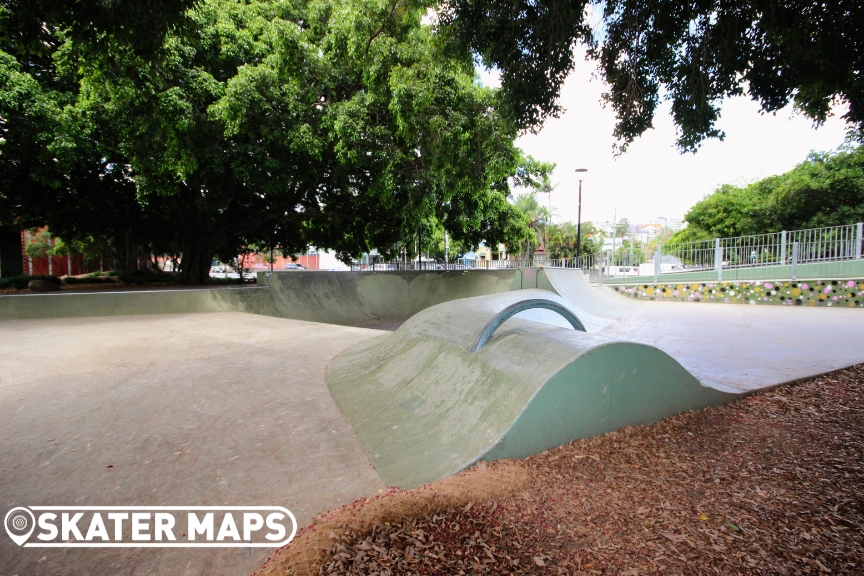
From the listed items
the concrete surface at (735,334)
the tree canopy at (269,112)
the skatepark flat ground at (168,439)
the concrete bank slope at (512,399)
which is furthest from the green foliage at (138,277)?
the concrete bank slope at (512,399)

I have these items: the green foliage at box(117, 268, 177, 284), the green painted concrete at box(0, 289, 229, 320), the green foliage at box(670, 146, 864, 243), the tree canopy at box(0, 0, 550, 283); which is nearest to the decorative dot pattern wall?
the tree canopy at box(0, 0, 550, 283)

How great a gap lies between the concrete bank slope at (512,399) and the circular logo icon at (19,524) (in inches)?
68.1

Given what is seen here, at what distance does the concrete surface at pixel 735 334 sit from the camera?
4.40 m

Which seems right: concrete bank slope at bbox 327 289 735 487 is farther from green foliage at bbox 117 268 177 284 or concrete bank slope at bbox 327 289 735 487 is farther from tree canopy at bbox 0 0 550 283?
green foliage at bbox 117 268 177 284

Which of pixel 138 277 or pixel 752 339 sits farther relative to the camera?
pixel 138 277

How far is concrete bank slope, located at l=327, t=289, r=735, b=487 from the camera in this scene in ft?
8.16

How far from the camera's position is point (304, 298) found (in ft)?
37.8

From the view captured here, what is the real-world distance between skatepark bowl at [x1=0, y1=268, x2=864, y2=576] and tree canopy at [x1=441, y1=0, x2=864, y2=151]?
8.41 feet

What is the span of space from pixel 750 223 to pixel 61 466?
32.6 m

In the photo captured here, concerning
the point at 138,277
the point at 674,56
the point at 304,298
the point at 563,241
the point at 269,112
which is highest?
the point at 269,112

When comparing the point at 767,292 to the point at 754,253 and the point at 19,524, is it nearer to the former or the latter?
the point at 754,253

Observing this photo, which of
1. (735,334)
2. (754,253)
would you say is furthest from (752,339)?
(754,253)

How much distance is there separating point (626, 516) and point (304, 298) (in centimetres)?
1056

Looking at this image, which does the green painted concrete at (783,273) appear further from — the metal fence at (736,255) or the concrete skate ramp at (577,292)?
the concrete skate ramp at (577,292)
